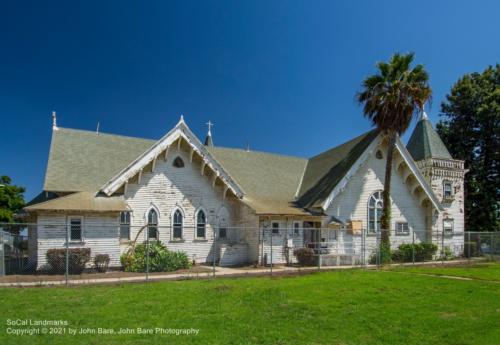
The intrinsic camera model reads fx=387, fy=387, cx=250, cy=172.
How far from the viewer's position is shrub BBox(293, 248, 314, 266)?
22.6 metres

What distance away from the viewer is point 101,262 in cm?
1878

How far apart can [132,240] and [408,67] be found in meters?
19.9

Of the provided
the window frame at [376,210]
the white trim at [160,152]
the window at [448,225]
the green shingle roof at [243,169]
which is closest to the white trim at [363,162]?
the green shingle roof at [243,169]

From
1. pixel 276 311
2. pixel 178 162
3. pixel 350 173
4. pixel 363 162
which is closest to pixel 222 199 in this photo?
pixel 178 162

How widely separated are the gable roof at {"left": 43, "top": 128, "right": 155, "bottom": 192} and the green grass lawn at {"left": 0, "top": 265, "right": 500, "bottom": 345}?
835 centimetres

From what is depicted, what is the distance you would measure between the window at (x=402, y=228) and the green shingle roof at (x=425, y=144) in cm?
656

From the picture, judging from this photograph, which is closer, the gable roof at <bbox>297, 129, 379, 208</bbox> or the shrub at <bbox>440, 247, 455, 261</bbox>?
the gable roof at <bbox>297, 129, 379, 208</bbox>

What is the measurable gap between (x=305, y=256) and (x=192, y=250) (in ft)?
21.6

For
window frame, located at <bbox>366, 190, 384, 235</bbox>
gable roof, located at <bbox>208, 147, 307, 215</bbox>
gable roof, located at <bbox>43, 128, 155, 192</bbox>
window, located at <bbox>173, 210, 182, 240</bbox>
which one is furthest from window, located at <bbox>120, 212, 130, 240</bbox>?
window frame, located at <bbox>366, 190, 384, 235</bbox>

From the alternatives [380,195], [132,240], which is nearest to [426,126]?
[380,195]

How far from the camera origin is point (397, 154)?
87.7 feet

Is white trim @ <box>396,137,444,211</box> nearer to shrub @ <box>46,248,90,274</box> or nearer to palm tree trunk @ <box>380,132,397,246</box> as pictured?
palm tree trunk @ <box>380,132,397,246</box>

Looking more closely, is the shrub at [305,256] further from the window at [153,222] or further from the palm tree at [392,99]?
the window at [153,222]

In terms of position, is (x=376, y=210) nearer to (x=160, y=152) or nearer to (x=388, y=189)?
(x=388, y=189)
